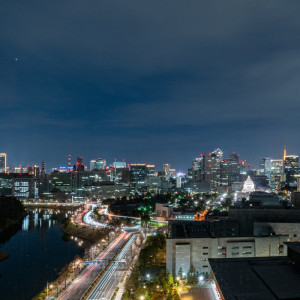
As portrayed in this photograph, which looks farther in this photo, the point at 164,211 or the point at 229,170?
Answer: the point at 229,170

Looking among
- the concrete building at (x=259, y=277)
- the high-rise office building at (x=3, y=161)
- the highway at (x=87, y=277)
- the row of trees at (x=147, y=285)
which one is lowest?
the highway at (x=87, y=277)

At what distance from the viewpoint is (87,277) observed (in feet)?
41.0

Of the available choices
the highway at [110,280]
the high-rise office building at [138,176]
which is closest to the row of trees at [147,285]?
the highway at [110,280]

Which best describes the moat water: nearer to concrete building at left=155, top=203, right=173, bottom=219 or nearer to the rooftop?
the rooftop

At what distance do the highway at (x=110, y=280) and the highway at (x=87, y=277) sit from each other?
14.0 inches

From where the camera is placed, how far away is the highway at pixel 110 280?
34.9 ft

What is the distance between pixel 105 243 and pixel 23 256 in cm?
431

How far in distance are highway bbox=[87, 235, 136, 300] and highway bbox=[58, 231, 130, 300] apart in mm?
355

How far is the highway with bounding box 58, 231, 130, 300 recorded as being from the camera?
10.8 metres

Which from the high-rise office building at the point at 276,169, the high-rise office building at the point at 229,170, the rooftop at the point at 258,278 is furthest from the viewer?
the high-rise office building at the point at 276,169

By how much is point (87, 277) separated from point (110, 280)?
103cm

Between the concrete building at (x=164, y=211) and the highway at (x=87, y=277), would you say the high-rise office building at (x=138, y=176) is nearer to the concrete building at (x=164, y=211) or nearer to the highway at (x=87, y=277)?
the concrete building at (x=164, y=211)

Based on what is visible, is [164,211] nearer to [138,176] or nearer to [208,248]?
[208,248]

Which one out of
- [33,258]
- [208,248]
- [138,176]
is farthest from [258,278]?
[138,176]
